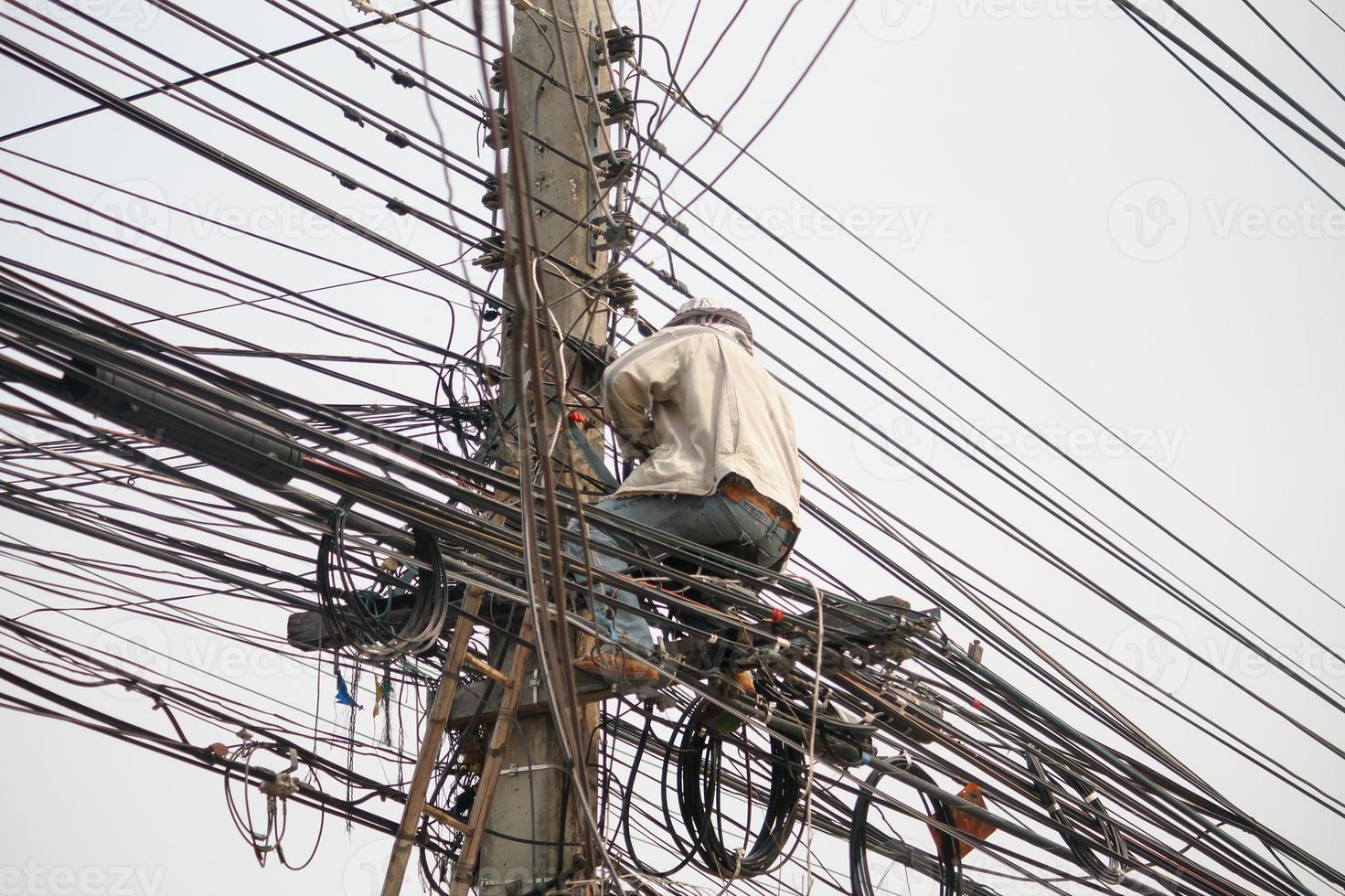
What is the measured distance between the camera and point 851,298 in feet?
27.0

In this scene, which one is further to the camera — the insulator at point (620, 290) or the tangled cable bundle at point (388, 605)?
the insulator at point (620, 290)

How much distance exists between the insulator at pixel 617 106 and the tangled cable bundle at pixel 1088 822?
3474 mm

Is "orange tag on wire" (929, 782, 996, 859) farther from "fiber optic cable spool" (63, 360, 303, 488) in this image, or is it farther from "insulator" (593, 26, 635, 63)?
"insulator" (593, 26, 635, 63)

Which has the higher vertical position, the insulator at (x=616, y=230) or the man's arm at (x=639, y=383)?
the insulator at (x=616, y=230)

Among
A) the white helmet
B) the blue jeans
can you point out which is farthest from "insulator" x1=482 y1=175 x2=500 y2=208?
the blue jeans

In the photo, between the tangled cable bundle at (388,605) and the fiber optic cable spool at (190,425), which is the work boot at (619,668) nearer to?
the tangled cable bundle at (388,605)

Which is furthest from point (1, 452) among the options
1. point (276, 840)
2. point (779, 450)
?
point (779, 450)

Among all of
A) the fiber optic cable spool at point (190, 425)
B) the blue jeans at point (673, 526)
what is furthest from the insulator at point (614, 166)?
the fiber optic cable spool at point (190, 425)

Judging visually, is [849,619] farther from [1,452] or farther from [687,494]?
[1,452]

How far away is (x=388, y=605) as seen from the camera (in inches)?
217

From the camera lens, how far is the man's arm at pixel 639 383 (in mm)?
5984

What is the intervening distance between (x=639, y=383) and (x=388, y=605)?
1341mm

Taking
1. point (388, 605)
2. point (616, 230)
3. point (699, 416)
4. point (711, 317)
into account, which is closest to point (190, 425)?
point (388, 605)

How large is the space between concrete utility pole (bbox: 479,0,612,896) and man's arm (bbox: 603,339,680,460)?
28 cm
